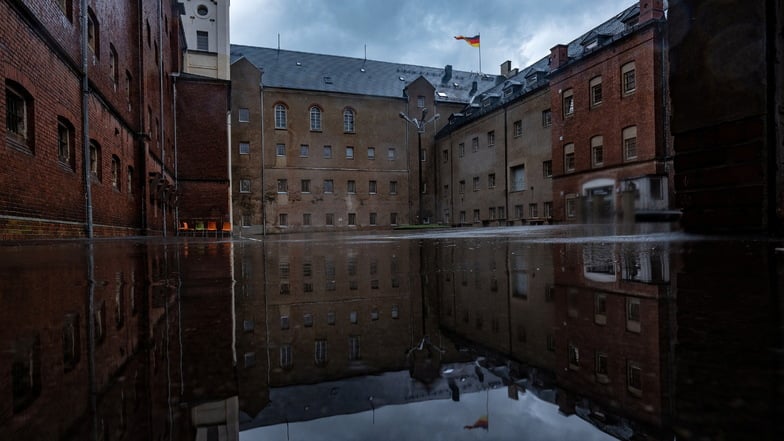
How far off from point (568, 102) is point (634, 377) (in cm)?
3099

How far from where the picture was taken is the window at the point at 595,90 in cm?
2667

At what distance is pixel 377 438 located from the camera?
0.66 m

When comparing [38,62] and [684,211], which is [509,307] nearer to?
[684,211]

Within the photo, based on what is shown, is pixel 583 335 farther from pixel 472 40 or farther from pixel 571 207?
pixel 472 40

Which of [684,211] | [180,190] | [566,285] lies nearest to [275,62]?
[180,190]

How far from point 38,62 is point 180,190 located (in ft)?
55.1

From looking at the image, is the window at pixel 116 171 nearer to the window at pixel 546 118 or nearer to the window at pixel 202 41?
the window at pixel 202 41

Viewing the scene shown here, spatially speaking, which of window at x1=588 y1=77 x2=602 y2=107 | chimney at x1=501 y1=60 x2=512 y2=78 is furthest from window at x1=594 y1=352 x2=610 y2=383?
chimney at x1=501 y1=60 x2=512 y2=78

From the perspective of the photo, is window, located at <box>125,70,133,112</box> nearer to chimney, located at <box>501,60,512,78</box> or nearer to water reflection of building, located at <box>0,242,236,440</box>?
water reflection of building, located at <box>0,242,236,440</box>

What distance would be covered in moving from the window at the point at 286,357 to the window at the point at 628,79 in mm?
27264

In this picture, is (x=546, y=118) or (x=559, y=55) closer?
(x=559, y=55)

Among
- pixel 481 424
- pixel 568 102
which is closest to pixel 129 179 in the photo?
pixel 481 424

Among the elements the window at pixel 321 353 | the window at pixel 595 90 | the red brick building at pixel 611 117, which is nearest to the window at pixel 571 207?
the red brick building at pixel 611 117

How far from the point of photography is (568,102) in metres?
29.0
